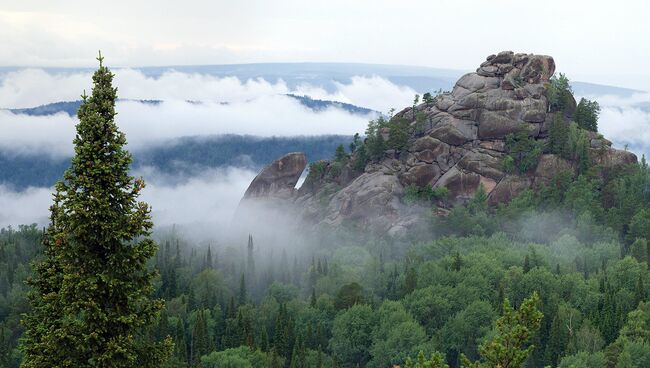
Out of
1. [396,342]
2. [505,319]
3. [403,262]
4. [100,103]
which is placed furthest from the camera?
[403,262]

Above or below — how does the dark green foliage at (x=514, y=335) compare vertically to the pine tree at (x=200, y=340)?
above

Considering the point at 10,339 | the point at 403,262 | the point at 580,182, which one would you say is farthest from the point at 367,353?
the point at 580,182

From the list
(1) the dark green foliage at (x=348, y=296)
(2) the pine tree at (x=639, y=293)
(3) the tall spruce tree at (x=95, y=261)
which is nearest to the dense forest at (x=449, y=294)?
(1) the dark green foliage at (x=348, y=296)

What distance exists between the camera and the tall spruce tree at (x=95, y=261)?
2806cm

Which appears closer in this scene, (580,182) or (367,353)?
(367,353)

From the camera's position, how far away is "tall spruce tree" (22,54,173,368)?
2806 cm

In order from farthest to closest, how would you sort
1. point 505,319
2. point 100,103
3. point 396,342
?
1. point 396,342
2. point 505,319
3. point 100,103

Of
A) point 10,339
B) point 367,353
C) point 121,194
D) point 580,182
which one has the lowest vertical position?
point 10,339

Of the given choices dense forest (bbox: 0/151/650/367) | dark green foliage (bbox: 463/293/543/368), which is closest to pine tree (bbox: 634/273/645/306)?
dense forest (bbox: 0/151/650/367)

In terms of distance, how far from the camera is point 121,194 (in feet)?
94.1

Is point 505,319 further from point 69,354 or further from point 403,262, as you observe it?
point 403,262

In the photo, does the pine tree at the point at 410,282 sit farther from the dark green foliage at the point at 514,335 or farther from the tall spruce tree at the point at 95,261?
the tall spruce tree at the point at 95,261

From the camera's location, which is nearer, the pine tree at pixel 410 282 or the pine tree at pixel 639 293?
the pine tree at pixel 639 293

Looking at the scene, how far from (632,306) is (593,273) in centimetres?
2047
